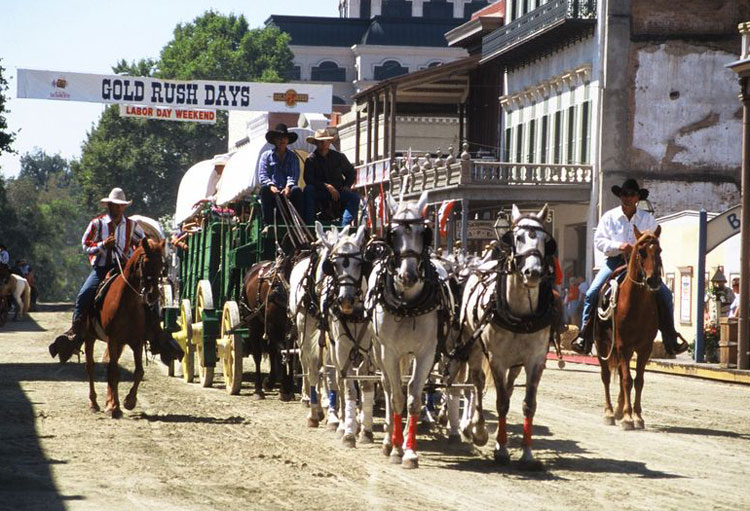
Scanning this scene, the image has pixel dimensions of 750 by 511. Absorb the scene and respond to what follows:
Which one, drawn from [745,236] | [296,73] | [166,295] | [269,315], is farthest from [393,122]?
[296,73]

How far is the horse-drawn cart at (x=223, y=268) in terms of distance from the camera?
19.5 metres

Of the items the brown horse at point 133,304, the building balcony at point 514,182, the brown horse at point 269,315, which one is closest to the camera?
the brown horse at point 133,304

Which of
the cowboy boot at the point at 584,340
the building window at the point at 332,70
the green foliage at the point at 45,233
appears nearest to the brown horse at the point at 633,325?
the cowboy boot at the point at 584,340

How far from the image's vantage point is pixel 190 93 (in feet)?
141

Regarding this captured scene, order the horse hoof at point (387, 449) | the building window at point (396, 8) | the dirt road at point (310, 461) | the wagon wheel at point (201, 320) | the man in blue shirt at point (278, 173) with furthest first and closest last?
1. the building window at point (396, 8)
2. the wagon wheel at point (201, 320)
3. the man in blue shirt at point (278, 173)
4. the horse hoof at point (387, 449)
5. the dirt road at point (310, 461)

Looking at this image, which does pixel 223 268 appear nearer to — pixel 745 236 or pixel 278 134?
pixel 278 134

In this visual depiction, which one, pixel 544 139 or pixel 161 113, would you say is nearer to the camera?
pixel 161 113

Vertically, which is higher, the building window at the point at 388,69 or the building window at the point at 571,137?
the building window at the point at 388,69

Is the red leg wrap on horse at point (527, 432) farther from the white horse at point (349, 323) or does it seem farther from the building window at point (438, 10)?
the building window at point (438, 10)

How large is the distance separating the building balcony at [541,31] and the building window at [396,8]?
79212mm

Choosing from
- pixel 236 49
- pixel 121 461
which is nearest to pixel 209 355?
pixel 121 461

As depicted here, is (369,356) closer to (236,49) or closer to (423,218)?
(423,218)

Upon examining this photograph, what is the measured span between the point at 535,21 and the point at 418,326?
3635cm

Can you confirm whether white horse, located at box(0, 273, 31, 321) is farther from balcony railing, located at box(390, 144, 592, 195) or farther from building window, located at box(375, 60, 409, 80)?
building window, located at box(375, 60, 409, 80)
